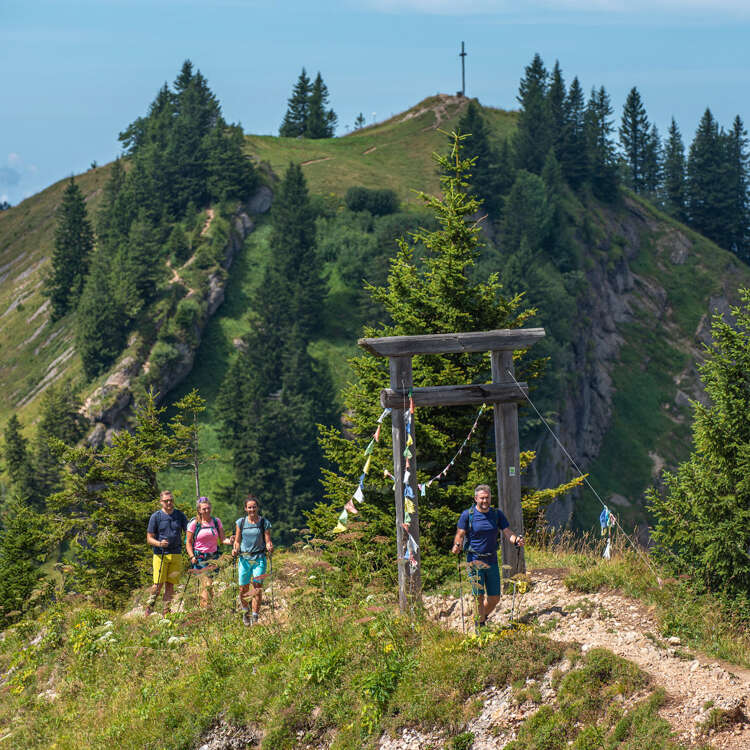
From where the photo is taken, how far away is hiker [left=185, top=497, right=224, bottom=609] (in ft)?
41.1

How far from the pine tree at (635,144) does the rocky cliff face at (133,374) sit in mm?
83102

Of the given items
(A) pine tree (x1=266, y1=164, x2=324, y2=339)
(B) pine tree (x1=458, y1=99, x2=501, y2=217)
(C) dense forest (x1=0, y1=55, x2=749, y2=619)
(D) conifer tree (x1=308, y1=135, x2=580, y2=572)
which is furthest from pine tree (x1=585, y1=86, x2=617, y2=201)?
(D) conifer tree (x1=308, y1=135, x2=580, y2=572)

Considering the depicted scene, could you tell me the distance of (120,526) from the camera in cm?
1908

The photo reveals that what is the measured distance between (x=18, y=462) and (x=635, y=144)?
108590mm

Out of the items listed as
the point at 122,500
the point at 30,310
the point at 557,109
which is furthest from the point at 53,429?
A: the point at 557,109

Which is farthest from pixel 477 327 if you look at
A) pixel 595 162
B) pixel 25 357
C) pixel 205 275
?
pixel 595 162

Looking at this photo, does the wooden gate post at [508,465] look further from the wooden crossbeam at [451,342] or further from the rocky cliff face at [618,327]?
the rocky cliff face at [618,327]

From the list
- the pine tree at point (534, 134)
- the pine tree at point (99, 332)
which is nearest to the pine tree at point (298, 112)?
A: the pine tree at point (534, 134)

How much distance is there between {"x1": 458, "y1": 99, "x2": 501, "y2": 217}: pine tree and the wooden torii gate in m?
77.6

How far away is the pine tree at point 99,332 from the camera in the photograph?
65250 millimetres

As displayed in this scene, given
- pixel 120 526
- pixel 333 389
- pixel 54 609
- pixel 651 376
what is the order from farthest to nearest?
1. pixel 651 376
2. pixel 333 389
3. pixel 120 526
4. pixel 54 609

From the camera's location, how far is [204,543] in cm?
1270

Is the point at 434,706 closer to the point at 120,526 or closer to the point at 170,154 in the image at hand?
the point at 120,526

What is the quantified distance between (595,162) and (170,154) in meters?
48.9
